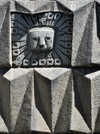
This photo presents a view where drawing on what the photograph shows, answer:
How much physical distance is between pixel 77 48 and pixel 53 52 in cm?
31

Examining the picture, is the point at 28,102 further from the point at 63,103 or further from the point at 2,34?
the point at 2,34

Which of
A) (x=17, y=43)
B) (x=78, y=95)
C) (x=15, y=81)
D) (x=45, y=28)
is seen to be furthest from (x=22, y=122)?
(x=45, y=28)

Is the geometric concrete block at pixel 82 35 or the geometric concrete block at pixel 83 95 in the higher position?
the geometric concrete block at pixel 82 35

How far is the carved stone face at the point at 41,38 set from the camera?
10.6 feet

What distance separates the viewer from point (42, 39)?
10.6 ft

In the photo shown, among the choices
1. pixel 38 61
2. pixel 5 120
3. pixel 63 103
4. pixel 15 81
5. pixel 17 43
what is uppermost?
pixel 17 43

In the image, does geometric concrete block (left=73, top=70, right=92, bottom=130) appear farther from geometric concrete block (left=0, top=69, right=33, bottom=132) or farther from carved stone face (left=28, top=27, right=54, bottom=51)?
geometric concrete block (left=0, top=69, right=33, bottom=132)

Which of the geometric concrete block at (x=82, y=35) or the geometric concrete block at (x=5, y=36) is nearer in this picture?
the geometric concrete block at (x=82, y=35)

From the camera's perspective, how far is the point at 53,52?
3.30m

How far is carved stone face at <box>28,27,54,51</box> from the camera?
3225 mm

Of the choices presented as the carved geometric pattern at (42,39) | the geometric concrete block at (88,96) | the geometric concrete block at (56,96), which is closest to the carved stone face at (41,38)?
the carved geometric pattern at (42,39)

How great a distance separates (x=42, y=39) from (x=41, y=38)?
2cm

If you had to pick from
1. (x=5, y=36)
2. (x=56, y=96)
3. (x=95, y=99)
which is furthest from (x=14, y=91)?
(x=95, y=99)

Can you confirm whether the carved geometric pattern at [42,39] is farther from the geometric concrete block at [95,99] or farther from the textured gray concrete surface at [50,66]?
the geometric concrete block at [95,99]
